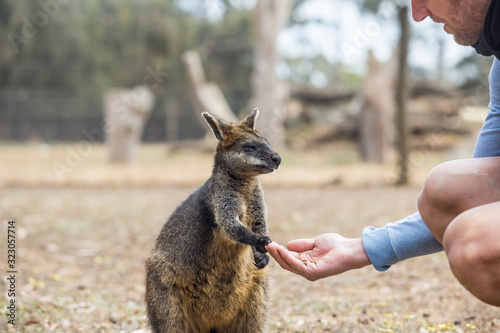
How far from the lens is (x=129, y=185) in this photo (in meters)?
8.74

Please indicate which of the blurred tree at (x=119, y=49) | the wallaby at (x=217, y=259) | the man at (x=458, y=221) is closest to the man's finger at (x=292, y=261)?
the man at (x=458, y=221)

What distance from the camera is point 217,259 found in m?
2.24

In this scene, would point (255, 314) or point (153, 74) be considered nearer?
point (255, 314)

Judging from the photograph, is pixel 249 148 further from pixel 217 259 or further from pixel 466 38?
pixel 466 38

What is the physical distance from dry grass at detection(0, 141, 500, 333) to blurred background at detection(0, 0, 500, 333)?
0.07 feet

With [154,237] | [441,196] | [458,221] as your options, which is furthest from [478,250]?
[154,237]

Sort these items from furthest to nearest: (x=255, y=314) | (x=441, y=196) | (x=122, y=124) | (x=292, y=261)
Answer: (x=122, y=124) < (x=255, y=314) < (x=292, y=261) < (x=441, y=196)

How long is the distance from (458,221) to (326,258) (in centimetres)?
64

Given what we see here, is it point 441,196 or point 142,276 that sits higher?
point 441,196

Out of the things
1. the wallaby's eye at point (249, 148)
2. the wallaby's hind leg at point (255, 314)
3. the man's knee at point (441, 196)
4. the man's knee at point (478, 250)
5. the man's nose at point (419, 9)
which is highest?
the man's nose at point (419, 9)

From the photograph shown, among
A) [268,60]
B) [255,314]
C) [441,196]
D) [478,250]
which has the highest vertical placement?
[268,60]

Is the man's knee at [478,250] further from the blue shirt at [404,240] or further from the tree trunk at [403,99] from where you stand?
the tree trunk at [403,99]

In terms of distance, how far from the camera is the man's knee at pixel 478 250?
55.5 inches

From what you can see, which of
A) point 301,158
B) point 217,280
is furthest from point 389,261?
point 301,158
